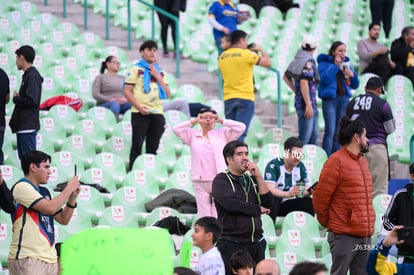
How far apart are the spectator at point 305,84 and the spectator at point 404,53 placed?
8.81ft

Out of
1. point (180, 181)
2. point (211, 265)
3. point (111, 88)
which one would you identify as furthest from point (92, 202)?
point (211, 265)

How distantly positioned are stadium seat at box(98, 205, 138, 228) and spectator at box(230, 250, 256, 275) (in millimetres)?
2938

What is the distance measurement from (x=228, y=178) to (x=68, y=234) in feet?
7.29

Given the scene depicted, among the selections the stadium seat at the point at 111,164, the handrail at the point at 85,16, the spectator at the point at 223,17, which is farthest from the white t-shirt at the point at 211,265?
the handrail at the point at 85,16

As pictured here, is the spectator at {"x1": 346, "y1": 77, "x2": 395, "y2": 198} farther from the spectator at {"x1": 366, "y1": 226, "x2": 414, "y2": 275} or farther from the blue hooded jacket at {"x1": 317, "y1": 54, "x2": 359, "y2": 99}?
the spectator at {"x1": 366, "y1": 226, "x2": 414, "y2": 275}

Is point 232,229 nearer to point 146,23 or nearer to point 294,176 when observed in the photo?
point 294,176

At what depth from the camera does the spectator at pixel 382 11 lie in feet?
61.5

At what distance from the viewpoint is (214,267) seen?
9109mm

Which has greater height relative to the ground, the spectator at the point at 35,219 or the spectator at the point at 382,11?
the spectator at the point at 382,11

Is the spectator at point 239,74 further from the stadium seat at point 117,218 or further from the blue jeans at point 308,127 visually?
the stadium seat at point 117,218

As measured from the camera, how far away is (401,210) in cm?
965

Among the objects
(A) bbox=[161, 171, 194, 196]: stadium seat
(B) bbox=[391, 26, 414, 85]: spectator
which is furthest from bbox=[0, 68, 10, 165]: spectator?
(B) bbox=[391, 26, 414, 85]: spectator

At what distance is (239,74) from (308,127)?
45.1 inches

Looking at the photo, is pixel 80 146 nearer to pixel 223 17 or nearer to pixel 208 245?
pixel 223 17
